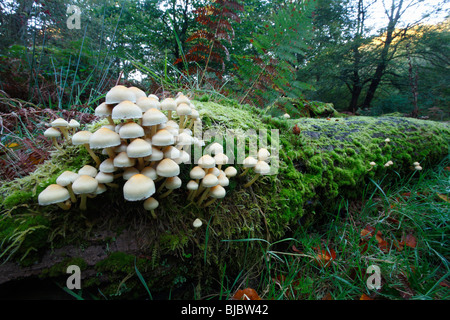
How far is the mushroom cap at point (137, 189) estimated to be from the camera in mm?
1000

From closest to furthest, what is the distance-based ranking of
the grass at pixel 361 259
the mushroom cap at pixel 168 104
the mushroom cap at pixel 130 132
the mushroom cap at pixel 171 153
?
the mushroom cap at pixel 130 132
the mushroom cap at pixel 171 153
the mushroom cap at pixel 168 104
the grass at pixel 361 259

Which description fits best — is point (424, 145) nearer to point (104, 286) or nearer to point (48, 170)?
point (104, 286)

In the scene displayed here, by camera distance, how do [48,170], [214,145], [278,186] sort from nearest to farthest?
[48,170] → [214,145] → [278,186]


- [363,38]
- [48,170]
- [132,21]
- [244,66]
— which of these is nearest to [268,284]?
[48,170]

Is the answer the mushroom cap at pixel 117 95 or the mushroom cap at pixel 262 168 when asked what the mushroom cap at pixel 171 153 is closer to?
the mushroom cap at pixel 117 95

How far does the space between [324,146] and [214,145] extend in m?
1.49

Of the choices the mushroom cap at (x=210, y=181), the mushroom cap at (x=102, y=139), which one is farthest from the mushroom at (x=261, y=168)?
the mushroom cap at (x=102, y=139)

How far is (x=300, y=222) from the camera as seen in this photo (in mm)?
1974

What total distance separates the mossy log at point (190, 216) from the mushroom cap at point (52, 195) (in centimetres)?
21

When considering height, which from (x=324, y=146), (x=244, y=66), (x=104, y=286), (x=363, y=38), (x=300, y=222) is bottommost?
(x=300, y=222)

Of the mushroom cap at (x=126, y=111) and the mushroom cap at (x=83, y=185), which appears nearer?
the mushroom cap at (x=83, y=185)

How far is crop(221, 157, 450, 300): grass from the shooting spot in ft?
4.79

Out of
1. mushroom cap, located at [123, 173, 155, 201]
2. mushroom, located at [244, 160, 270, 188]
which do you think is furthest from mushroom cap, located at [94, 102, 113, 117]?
mushroom, located at [244, 160, 270, 188]

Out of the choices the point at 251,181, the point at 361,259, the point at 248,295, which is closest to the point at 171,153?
the point at 251,181
